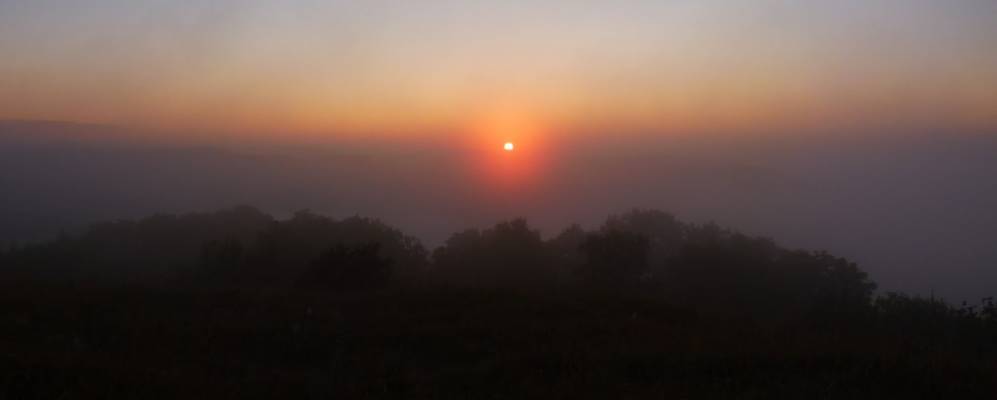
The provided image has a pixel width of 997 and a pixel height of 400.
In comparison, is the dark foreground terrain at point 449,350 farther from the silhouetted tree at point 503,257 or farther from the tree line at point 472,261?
the silhouetted tree at point 503,257

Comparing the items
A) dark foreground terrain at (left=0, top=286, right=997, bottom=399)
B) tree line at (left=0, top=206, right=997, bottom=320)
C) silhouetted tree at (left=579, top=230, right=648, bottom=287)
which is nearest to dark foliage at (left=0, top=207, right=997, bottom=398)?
dark foreground terrain at (left=0, top=286, right=997, bottom=399)

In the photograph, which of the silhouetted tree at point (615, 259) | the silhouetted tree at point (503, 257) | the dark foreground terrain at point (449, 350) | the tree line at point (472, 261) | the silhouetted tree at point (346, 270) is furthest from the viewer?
the silhouetted tree at point (503, 257)

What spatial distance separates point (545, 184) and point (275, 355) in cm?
5816

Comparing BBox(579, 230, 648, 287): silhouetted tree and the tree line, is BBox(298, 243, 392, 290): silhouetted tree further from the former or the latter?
BBox(579, 230, 648, 287): silhouetted tree

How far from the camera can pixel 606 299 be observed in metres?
14.1

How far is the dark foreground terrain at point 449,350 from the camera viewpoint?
768 centimetres

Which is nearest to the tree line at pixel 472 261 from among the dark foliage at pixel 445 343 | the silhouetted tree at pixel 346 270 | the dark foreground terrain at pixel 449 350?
the silhouetted tree at pixel 346 270

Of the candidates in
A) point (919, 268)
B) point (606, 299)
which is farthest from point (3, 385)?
point (919, 268)

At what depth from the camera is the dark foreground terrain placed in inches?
302

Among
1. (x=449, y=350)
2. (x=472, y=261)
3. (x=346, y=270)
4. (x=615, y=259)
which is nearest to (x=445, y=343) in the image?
(x=449, y=350)

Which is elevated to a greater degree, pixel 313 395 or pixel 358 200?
pixel 358 200

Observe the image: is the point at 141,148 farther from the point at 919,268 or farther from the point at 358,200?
the point at 919,268

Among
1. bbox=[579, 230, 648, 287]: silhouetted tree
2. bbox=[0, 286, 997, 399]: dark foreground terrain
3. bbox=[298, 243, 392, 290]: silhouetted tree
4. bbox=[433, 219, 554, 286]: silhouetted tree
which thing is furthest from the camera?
bbox=[433, 219, 554, 286]: silhouetted tree

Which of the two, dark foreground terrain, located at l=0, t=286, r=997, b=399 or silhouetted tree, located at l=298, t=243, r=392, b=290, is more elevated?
silhouetted tree, located at l=298, t=243, r=392, b=290
